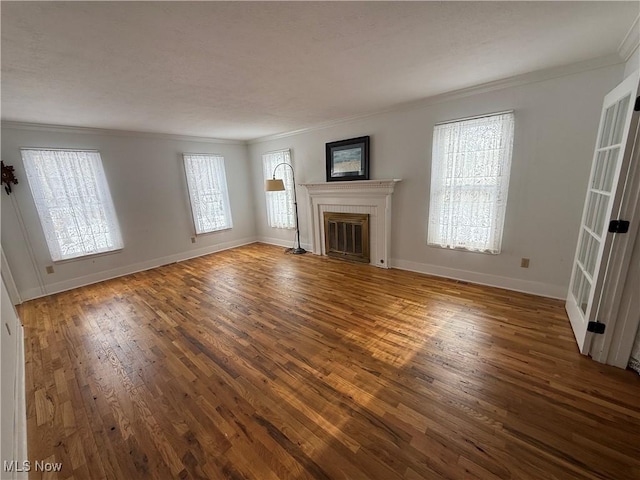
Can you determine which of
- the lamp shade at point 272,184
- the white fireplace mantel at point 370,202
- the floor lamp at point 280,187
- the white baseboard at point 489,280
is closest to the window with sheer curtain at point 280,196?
the floor lamp at point 280,187

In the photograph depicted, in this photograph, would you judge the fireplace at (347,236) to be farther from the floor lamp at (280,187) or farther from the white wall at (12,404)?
the white wall at (12,404)

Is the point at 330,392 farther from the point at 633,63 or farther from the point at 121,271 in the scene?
the point at 121,271

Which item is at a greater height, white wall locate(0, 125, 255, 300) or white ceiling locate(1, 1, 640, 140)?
white ceiling locate(1, 1, 640, 140)

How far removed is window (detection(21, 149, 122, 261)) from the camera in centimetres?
334

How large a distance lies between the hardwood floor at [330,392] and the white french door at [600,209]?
25cm

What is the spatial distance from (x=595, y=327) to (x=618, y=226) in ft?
2.41

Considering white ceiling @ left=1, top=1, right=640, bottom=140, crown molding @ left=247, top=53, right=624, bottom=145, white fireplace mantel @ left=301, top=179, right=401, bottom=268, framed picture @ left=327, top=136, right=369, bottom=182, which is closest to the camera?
white ceiling @ left=1, top=1, right=640, bottom=140

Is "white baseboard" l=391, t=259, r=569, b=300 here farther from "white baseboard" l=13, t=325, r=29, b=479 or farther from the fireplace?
"white baseboard" l=13, t=325, r=29, b=479

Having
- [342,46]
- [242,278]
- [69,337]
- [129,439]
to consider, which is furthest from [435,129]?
[69,337]

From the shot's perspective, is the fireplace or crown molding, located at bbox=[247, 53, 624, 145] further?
the fireplace

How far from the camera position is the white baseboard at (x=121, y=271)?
3.46 meters

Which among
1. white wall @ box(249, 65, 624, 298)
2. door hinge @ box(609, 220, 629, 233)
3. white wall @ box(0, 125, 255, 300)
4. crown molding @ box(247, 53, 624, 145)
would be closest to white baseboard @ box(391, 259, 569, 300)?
white wall @ box(249, 65, 624, 298)

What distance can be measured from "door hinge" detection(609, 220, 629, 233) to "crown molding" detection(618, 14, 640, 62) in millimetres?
1289

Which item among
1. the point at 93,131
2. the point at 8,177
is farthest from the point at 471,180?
the point at 8,177
